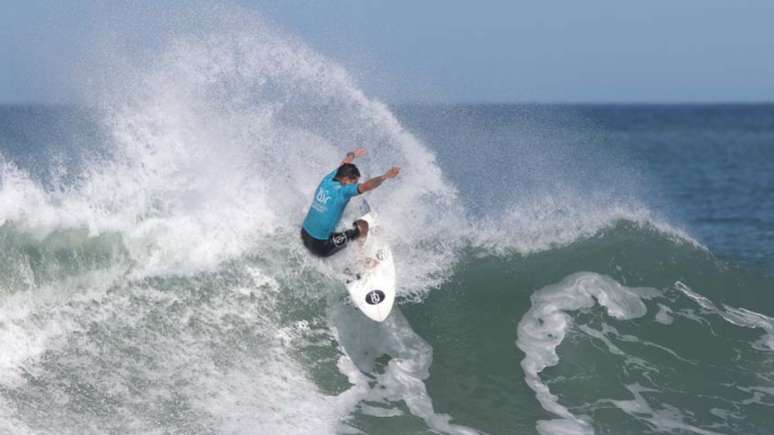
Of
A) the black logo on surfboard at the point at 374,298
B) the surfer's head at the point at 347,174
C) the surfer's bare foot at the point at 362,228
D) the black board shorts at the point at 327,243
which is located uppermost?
the surfer's head at the point at 347,174

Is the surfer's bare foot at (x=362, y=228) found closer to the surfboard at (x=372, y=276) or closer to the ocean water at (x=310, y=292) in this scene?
the surfboard at (x=372, y=276)

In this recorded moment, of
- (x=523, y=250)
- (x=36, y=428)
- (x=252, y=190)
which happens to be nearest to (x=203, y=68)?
(x=252, y=190)

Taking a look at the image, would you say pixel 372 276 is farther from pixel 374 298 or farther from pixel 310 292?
pixel 310 292

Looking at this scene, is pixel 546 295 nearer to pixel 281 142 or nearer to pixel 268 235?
pixel 268 235

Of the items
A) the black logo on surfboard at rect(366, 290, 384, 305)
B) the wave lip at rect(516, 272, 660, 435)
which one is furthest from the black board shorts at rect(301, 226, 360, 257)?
the wave lip at rect(516, 272, 660, 435)

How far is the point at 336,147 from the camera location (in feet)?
41.9

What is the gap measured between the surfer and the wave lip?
247 centimetres

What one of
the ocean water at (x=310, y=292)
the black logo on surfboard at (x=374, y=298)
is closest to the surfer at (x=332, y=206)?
the black logo on surfboard at (x=374, y=298)

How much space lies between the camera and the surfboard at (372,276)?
909cm

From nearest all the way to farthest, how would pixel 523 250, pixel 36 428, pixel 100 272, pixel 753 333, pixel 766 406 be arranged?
pixel 36 428, pixel 766 406, pixel 100 272, pixel 753 333, pixel 523 250

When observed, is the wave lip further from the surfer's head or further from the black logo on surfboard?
the surfer's head

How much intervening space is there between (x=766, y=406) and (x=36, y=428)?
6.98 metres

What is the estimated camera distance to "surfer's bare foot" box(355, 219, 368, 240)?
30.6 ft

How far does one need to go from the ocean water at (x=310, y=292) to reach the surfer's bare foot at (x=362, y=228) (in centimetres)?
101
